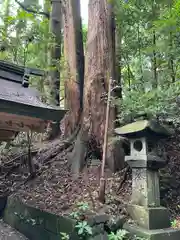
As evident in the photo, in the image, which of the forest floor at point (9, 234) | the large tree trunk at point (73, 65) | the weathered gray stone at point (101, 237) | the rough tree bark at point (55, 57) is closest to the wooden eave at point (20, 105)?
the weathered gray stone at point (101, 237)

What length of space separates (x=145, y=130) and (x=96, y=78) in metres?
2.03

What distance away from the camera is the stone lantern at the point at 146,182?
360 centimetres

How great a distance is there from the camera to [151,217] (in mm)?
3607

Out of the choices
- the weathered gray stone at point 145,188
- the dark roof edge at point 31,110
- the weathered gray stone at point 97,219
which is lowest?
the weathered gray stone at point 97,219

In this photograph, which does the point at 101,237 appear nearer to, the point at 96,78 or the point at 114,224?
the point at 114,224

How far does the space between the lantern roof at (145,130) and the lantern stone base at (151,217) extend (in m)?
1.10

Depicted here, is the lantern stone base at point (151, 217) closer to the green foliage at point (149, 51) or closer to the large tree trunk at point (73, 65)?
the green foliage at point (149, 51)

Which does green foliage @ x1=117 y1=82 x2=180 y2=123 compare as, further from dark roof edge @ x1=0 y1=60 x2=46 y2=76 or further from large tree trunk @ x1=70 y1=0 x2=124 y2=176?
dark roof edge @ x1=0 y1=60 x2=46 y2=76

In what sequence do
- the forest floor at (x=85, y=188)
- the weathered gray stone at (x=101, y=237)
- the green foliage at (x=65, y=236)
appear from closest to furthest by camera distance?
1. the weathered gray stone at (x=101, y=237)
2. the green foliage at (x=65, y=236)
3. the forest floor at (x=85, y=188)

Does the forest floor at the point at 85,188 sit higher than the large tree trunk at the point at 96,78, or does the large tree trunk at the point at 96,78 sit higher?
the large tree trunk at the point at 96,78

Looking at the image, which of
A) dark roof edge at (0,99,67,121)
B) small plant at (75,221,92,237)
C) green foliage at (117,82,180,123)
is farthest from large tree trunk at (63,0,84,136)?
small plant at (75,221,92,237)

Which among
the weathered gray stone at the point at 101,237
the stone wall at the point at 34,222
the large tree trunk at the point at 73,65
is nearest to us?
the weathered gray stone at the point at 101,237

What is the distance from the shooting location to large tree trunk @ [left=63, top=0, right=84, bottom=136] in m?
5.95

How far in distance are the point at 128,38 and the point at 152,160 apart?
483cm
